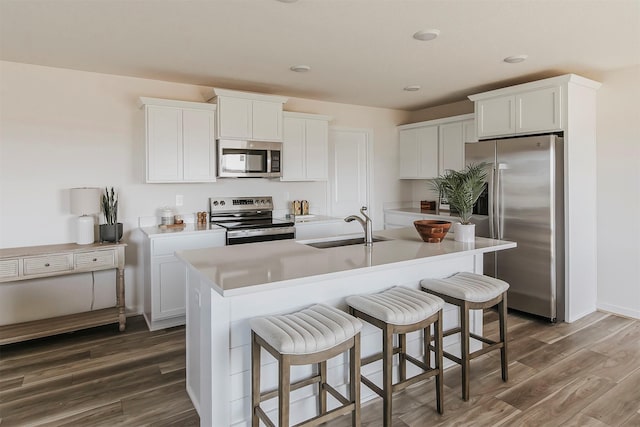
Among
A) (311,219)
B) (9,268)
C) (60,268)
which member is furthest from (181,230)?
(311,219)

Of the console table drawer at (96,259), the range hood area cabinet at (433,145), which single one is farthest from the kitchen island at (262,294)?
the range hood area cabinet at (433,145)

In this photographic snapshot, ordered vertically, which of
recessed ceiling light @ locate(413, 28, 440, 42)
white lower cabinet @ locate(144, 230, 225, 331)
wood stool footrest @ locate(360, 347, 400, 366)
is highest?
recessed ceiling light @ locate(413, 28, 440, 42)

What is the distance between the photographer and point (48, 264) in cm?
323

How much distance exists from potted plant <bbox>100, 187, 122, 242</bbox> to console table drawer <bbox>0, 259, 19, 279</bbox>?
67 centimetres

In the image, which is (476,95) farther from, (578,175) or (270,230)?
(270,230)

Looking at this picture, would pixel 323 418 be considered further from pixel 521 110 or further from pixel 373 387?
pixel 521 110

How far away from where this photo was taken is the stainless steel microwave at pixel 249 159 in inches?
161

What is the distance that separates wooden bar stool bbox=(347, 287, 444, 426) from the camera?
2039mm

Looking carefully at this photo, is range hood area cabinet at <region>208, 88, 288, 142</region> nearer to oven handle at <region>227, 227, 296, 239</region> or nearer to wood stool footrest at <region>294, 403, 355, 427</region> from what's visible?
oven handle at <region>227, 227, 296, 239</region>

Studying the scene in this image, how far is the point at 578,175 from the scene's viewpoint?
3.73 meters

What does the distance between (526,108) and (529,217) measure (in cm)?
108

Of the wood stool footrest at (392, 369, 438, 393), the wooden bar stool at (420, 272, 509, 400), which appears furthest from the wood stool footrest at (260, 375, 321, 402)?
the wooden bar stool at (420, 272, 509, 400)

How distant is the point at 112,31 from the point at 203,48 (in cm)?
64

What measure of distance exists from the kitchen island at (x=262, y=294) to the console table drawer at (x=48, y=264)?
1.58 meters
